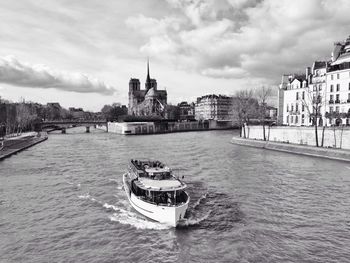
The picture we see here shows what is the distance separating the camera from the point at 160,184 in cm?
2716

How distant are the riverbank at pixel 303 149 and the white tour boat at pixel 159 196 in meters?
34.3

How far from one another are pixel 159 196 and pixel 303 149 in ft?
141

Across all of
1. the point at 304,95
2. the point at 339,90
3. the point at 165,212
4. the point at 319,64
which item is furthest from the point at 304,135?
the point at 165,212

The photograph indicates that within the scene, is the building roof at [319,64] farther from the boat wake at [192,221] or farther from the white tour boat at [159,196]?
the boat wake at [192,221]

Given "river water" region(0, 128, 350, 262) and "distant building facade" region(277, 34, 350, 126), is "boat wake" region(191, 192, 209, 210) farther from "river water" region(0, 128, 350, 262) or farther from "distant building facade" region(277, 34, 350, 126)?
"distant building facade" region(277, 34, 350, 126)

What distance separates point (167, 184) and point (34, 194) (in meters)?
15.1

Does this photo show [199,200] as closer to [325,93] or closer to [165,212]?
[165,212]

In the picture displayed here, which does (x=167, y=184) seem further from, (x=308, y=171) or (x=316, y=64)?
(x=316, y=64)

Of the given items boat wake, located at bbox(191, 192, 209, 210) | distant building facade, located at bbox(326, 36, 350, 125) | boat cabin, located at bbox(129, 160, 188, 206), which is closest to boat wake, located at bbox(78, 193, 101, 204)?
boat cabin, located at bbox(129, 160, 188, 206)

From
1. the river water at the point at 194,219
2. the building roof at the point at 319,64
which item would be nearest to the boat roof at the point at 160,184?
the river water at the point at 194,219

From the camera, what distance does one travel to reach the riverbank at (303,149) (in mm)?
52056

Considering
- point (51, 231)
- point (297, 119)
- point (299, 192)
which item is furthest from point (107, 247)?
point (297, 119)

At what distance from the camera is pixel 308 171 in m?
43.5

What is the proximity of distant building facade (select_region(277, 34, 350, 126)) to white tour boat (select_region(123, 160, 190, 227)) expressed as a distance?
143 ft
